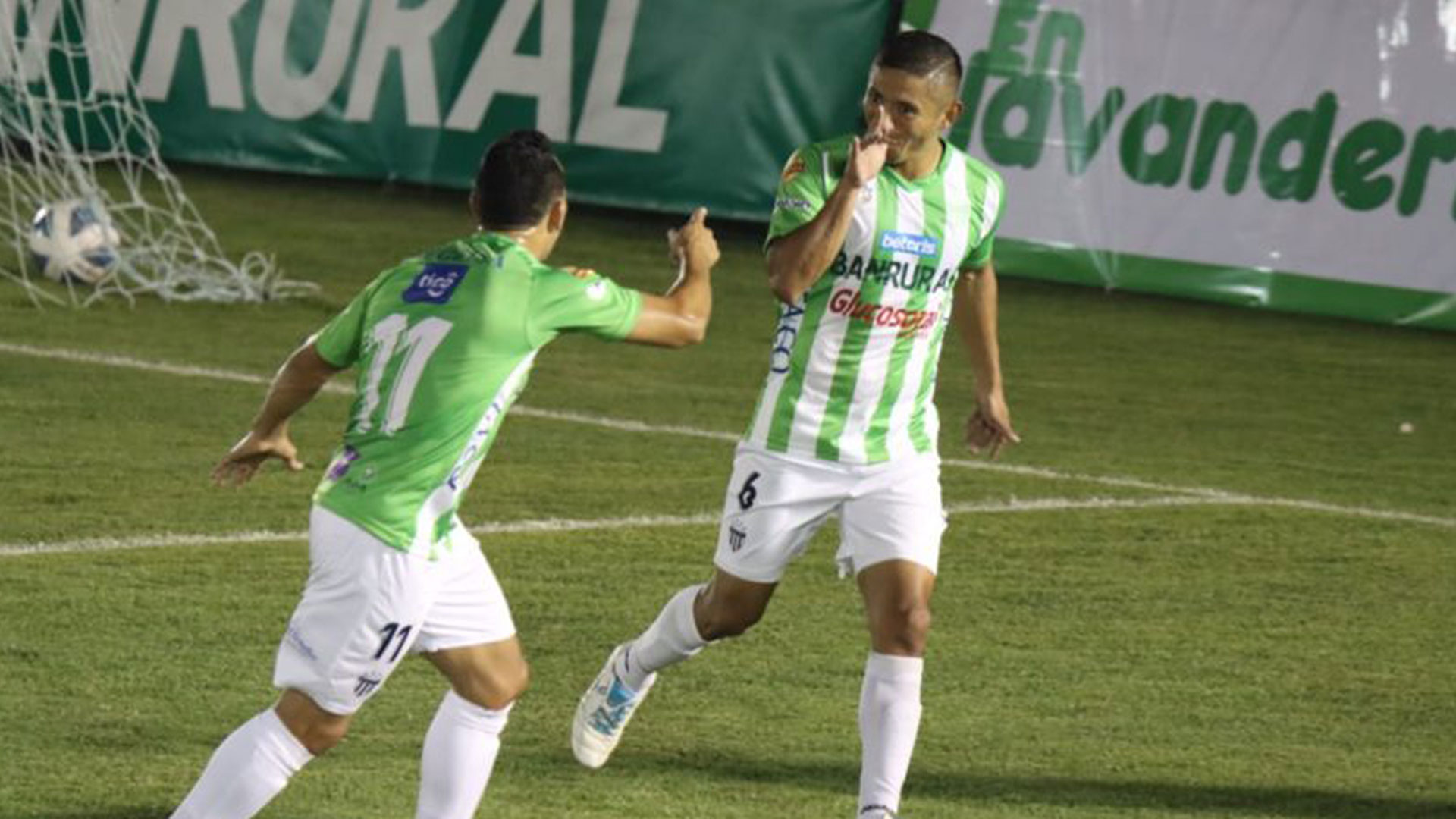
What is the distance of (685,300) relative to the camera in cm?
558

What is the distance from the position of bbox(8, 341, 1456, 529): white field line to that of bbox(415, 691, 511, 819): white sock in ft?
16.4

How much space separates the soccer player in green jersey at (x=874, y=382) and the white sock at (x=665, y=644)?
67mm

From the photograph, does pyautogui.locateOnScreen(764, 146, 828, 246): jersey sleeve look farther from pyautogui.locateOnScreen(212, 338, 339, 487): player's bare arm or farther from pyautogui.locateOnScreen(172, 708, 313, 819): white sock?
A: pyautogui.locateOnScreen(172, 708, 313, 819): white sock

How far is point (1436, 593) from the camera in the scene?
9.21m

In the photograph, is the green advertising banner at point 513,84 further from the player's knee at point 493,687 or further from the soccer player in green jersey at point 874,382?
the player's knee at point 493,687

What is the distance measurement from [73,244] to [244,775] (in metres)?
9.56

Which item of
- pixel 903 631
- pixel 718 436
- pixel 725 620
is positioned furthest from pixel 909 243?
pixel 718 436

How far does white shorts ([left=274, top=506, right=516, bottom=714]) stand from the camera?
17.1ft

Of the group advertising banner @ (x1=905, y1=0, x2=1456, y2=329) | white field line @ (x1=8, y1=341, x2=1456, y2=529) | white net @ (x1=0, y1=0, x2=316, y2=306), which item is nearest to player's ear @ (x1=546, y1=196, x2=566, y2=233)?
white field line @ (x1=8, y1=341, x2=1456, y2=529)

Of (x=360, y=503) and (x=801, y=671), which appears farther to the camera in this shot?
(x=801, y=671)

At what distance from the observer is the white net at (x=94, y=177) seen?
14.5 m

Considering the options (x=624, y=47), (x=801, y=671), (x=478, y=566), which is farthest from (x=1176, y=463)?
(x=624, y=47)

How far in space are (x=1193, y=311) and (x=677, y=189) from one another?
3.73 meters

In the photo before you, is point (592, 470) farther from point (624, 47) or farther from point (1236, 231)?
point (624, 47)
